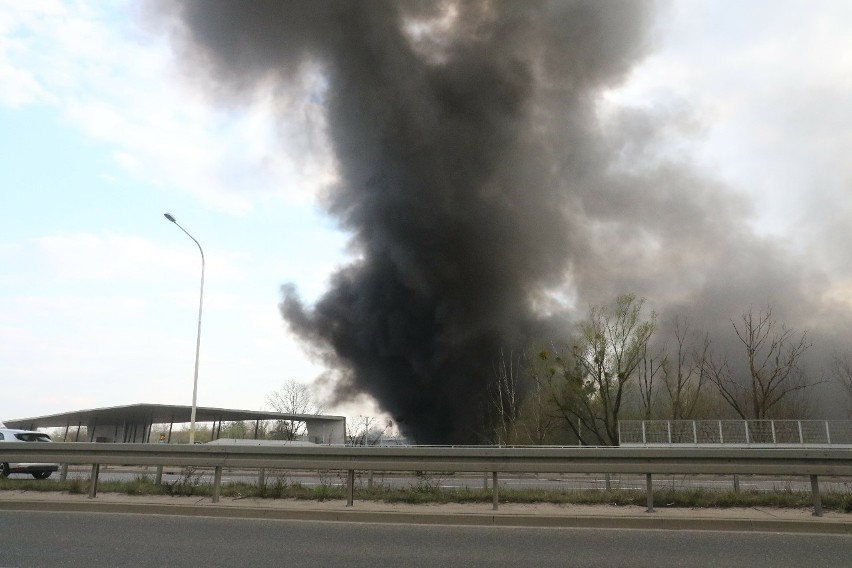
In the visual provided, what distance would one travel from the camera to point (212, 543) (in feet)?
21.6

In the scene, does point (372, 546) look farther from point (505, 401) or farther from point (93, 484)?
point (505, 401)

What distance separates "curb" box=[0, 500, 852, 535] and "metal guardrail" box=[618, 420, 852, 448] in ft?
54.1

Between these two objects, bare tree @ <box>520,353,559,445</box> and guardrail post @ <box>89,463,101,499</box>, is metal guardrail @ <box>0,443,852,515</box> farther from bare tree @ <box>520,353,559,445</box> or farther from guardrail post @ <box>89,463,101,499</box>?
bare tree @ <box>520,353,559,445</box>

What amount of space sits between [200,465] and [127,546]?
2.72 meters

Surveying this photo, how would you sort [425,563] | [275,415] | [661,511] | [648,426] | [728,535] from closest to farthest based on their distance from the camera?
[425,563], [728,535], [661,511], [648,426], [275,415]

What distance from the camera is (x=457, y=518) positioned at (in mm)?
8008

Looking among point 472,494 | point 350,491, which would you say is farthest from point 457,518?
point 350,491

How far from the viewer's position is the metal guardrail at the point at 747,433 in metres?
22.4

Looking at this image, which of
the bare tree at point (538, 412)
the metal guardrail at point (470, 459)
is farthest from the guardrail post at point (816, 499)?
the bare tree at point (538, 412)

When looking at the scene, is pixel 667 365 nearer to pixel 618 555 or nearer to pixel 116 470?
pixel 116 470

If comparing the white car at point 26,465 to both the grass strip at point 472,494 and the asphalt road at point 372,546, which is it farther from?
the asphalt road at point 372,546

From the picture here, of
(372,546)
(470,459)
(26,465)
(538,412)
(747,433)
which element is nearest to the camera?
(372,546)

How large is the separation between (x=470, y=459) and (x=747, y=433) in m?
18.5

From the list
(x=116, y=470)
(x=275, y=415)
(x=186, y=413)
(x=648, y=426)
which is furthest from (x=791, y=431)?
(x=186, y=413)
